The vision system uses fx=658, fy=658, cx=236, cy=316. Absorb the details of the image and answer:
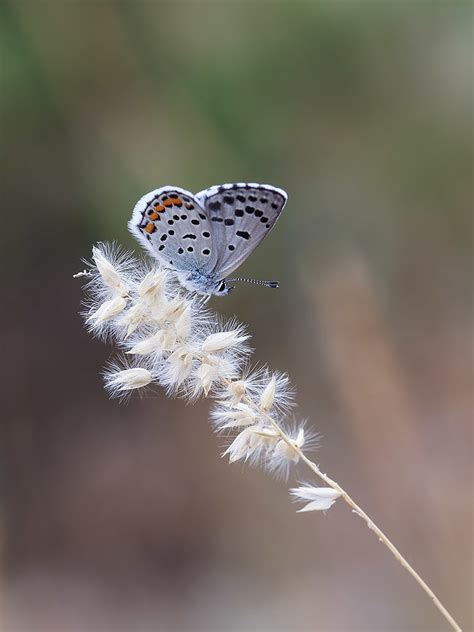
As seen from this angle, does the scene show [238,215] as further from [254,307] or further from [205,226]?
[254,307]

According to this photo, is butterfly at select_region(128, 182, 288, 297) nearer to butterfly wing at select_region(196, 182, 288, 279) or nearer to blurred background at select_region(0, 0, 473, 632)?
butterfly wing at select_region(196, 182, 288, 279)

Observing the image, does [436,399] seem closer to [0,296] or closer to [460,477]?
[460,477]

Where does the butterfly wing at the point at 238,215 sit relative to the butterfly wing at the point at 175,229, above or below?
above

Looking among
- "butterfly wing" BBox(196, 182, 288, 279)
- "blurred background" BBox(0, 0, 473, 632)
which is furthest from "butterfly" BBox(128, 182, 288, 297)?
"blurred background" BBox(0, 0, 473, 632)

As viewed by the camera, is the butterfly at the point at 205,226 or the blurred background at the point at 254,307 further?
the blurred background at the point at 254,307

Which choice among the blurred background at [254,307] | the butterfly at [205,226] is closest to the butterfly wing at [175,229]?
the butterfly at [205,226]

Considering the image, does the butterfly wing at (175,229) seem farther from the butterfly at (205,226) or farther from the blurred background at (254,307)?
the blurred background at (254,307)

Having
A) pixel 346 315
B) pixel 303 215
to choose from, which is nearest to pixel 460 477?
pixel 346 315
